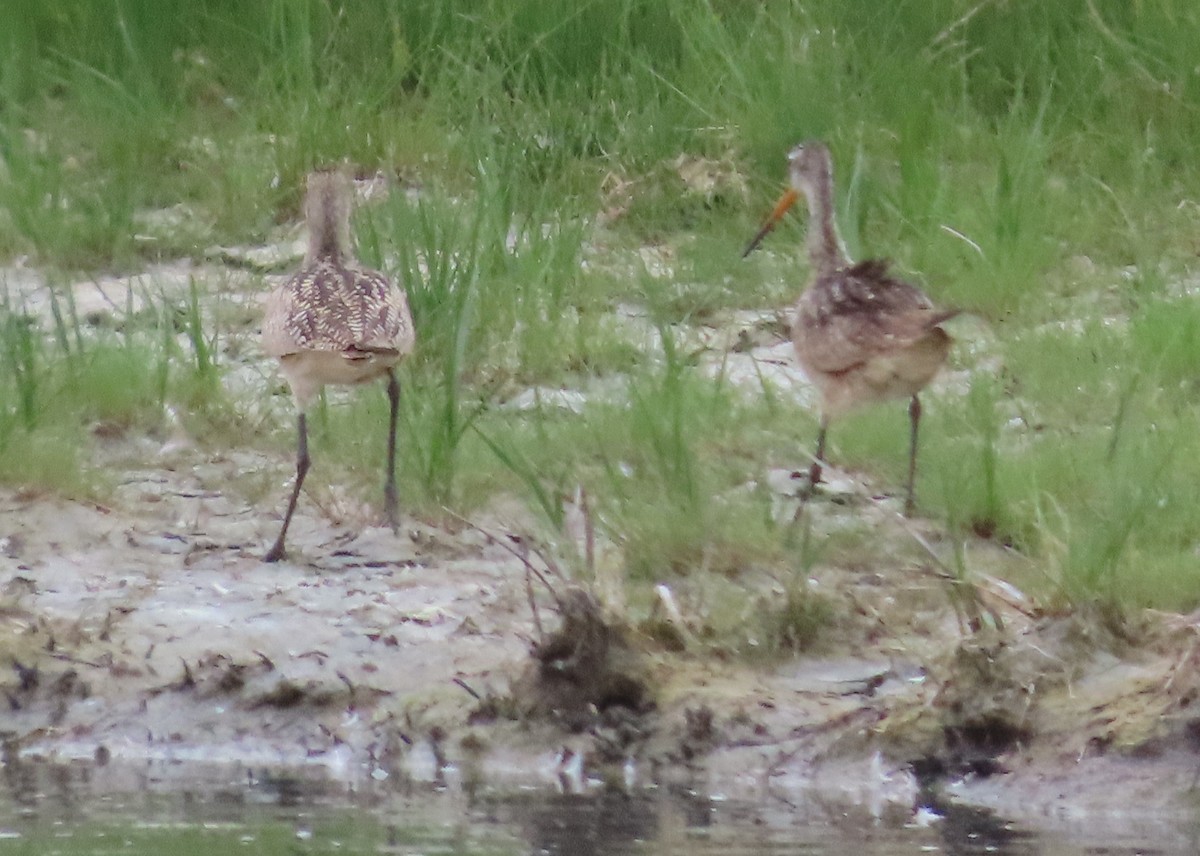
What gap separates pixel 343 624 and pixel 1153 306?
381 centimetres

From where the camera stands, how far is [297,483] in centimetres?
747

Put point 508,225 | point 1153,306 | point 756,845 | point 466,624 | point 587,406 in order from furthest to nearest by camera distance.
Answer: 1. point 508,225
2. point 1153,306
3. point 587,406
4. point 466,624
5. point 756,845

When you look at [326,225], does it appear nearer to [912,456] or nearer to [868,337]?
[868,337]

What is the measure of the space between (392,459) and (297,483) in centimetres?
31

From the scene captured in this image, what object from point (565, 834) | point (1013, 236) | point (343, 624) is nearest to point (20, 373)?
point (343, 624)

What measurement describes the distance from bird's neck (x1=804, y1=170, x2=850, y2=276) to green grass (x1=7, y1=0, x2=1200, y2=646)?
566mm

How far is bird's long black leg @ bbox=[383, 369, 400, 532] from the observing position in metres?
7.43

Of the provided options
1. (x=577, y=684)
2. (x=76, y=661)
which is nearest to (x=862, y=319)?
(x=577, y=684)

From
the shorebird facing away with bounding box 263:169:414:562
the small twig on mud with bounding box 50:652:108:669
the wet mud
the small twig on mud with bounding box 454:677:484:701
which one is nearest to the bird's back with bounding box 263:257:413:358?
the shorebird facing away with bounding box 263:169:414:562

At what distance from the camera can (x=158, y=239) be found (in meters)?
10.2

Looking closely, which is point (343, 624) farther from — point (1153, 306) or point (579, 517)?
point (1153, 306)

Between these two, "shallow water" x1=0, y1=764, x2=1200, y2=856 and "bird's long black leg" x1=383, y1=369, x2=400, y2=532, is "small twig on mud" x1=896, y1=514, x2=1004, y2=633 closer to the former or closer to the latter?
"shallow water" x1=0, y1=764, x2=1200, y2=856

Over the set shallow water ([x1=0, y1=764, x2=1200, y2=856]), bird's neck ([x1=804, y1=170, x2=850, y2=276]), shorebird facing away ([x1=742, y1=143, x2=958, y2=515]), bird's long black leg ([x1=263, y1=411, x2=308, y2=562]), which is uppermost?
bird's neck ([x1=804, y1=170, x2=850, y2=276])

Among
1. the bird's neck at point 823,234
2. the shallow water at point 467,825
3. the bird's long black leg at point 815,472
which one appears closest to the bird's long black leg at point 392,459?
the bird's long black leg at point 815,472
